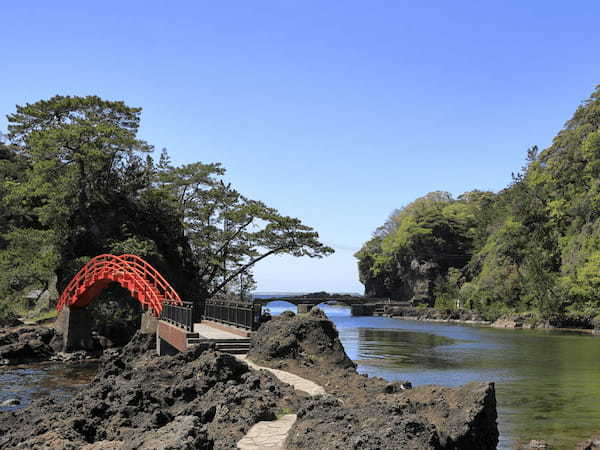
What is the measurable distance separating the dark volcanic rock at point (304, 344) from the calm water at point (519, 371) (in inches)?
181

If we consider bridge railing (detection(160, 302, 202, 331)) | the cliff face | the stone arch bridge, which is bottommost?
bridge railing (detection(160, 302, 202, 331))

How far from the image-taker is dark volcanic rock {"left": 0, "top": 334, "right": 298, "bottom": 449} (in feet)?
25.0

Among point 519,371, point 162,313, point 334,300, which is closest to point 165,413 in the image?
point 162,313

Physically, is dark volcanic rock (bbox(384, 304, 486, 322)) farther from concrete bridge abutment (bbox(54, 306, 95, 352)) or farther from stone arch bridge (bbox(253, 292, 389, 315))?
concrete bridge abutment (bbox(54, 306, 95, 352))

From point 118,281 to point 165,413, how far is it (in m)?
25.0

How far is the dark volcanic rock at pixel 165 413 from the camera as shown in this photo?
7.62m

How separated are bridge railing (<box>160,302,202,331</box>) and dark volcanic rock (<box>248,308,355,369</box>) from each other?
5.27 m

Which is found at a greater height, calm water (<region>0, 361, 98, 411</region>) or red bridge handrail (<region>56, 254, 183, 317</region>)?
red bridge handrail (<region>56, 254, 183, 317</region>)

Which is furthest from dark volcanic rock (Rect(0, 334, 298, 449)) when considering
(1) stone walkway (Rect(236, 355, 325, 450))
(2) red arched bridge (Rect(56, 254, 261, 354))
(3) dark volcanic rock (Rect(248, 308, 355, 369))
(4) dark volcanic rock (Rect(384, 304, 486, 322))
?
(4) dark volcanic rock (Rect(384, 304, 486, 322))

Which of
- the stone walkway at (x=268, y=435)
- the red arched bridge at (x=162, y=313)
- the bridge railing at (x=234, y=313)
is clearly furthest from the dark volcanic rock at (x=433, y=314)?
the stone walkway at (x=268, y=435)

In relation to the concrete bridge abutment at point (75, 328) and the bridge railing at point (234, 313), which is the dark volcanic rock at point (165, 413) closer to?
the bridge railing at point (234, 313)

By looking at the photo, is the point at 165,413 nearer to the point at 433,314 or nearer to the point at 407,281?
the point at 433,314

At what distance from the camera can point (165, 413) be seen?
10.5m

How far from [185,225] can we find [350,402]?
3697cm
